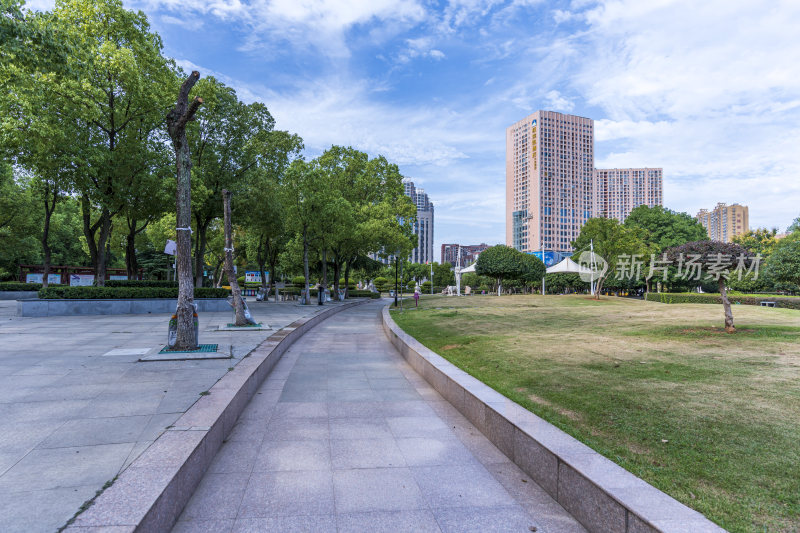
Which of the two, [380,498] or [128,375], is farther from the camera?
[128,375]

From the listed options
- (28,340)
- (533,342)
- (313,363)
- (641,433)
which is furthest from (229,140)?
(641,433)

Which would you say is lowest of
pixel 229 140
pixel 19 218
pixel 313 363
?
pixel 313 363

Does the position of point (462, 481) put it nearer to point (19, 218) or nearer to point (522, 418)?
point (522, 418)

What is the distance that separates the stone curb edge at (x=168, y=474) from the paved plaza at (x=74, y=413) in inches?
8.5

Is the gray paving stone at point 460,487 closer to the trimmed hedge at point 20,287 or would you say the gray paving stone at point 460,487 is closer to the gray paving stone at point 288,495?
the gray paving stone at point 288,495

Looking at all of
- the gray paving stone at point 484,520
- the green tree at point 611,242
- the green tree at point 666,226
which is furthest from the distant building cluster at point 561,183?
the gray paving stone at point 484,520

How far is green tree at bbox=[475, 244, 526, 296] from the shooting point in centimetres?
4819

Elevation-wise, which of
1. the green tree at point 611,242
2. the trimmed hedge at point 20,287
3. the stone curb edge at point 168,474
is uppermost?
the green tree at point 611,242

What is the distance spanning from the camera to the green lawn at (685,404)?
278 centimetres

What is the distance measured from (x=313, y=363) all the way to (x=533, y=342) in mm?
5023

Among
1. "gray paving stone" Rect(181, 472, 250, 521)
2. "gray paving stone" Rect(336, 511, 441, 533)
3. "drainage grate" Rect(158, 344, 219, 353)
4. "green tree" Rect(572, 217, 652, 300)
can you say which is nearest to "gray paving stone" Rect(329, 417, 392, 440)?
"gray paving stone" Rect(181, 472, 250, 521)

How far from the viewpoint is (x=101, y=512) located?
234 cm

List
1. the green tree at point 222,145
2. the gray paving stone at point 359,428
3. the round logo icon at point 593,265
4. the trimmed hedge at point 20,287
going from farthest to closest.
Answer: the round logo icon at point 593,265, the trimmed hedge at point 20,287, the green tree at point 222,145, the gray paving stone at point 359,428

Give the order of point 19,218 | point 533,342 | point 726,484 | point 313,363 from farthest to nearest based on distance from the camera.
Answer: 1. point 19,218
2. point 533,342
3. point 313,363
4. point 726,484
